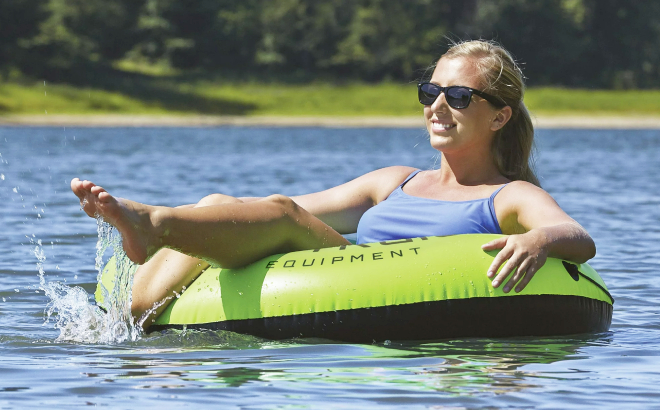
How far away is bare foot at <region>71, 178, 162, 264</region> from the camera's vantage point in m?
3.92

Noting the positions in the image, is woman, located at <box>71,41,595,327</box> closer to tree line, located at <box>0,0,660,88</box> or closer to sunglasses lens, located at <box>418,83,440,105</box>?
sunglasses lens, located at <box>418,83,440,105</box>

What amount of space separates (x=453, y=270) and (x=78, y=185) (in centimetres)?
148

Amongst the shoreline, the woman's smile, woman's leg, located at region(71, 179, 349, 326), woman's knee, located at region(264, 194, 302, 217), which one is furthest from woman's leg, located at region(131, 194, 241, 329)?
the shoreline

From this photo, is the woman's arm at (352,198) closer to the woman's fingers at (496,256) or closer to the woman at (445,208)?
the woman at (445,208)

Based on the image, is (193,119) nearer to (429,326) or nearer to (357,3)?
(357,3)

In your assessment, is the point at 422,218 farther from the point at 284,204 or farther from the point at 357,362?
the point at 357,362

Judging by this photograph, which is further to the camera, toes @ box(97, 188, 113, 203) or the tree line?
the tree line

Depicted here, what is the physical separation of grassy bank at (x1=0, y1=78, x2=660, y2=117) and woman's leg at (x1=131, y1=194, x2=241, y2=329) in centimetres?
4121

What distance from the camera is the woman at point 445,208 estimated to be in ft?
13.8

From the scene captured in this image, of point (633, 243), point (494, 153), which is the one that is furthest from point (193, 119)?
point (494, 153)

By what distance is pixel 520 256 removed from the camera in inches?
162

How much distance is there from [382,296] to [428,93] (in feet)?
2.92

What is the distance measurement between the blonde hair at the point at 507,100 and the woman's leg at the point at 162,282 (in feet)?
4.45

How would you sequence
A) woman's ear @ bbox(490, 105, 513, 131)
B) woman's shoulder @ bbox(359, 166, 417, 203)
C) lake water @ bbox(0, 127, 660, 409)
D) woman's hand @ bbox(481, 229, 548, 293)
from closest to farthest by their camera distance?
lake water @ bbox(0, 127, 660, 409)
woman's hand @ bbox(481, 229, 548, 293)
woman's ear @ bbox(490, 105, 513, 131)
woman's shoulder @ bbox(359, 166, 417, 203)
